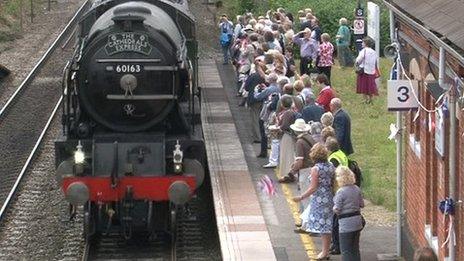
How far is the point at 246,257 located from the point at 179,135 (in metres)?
2.63

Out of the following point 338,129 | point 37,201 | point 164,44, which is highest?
point 164,44

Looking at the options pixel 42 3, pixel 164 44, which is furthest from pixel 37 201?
pixel 42 3

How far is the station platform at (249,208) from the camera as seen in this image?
51.8 ft

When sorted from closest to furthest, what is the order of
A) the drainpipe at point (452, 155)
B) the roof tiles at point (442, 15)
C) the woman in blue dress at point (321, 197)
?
the roof tiles at point (442, 15), the drainpipe at point (452, 155), the woman in blue dress at point (321, 197)

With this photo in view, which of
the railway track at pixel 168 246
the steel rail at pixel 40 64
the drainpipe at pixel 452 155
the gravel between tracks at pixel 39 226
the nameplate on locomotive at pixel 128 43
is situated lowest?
the railway track at pixel 168 246

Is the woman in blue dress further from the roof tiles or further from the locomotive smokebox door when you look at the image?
the locomotive smokebox door

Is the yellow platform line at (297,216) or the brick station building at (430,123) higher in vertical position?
the brick station building at (430,123)

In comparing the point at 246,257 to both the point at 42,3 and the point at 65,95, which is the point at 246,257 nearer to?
the point at 65,95

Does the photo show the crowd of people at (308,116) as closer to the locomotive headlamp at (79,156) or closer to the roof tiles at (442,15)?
the roof tiles at (442,15)

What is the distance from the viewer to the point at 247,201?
1830cm

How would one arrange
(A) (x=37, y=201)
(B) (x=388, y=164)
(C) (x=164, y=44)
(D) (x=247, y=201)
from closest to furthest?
(C) (x=164, y=44), (D) (x=247, y=201), (A) (x=37, y=201), (B) (x=388, y=164)

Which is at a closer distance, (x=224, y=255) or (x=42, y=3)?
(x=224, y=255)

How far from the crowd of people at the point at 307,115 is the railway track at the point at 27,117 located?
13.9ft

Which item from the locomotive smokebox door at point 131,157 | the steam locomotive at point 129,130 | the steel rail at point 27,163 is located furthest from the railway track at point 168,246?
the steel rail at point 27,163
